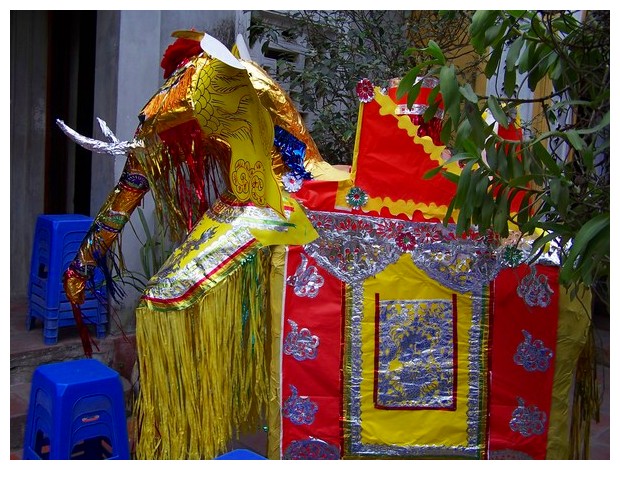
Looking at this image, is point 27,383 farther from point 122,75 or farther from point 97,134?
point 122,75

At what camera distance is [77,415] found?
2.07 metres

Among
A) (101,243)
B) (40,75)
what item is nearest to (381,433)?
(101,243)

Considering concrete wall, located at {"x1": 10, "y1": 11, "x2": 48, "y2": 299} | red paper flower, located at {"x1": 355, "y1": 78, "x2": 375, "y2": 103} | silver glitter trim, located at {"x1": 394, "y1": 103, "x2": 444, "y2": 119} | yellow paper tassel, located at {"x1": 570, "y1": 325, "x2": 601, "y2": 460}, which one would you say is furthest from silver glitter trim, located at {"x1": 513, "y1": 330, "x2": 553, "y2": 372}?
concrete wall, located at {"x1": 10, "y1": 11, "x2": 48, "y2": 299}

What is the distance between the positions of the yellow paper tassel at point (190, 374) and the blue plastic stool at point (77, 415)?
18 cm

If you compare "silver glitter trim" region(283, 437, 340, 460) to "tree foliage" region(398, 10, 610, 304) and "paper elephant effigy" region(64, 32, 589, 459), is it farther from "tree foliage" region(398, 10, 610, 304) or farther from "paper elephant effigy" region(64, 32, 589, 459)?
"tree foliage" region(398, 10, 610, 304)

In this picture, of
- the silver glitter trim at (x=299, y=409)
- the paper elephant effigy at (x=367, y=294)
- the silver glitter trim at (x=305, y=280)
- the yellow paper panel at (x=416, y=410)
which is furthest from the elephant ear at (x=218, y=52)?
the silver glitter trim at (x=299, y=409)

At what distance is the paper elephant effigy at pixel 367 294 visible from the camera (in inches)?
82.9

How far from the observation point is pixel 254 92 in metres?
2.08

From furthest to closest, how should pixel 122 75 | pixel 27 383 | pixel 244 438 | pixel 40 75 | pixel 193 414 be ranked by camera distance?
pixel 40 75, pixel 122 75, pixel 27 383, pixel 244 438, pixel 193 414

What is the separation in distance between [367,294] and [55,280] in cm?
194

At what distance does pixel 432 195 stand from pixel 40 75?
311 cm

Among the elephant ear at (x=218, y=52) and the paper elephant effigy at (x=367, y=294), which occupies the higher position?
the elephant ear at (x=218, y=52)

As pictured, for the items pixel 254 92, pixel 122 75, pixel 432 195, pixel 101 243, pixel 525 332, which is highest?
pixel 122 75

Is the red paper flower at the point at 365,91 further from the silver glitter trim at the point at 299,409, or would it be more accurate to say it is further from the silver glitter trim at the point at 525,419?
the silver glitter trim at the point at 525,419
